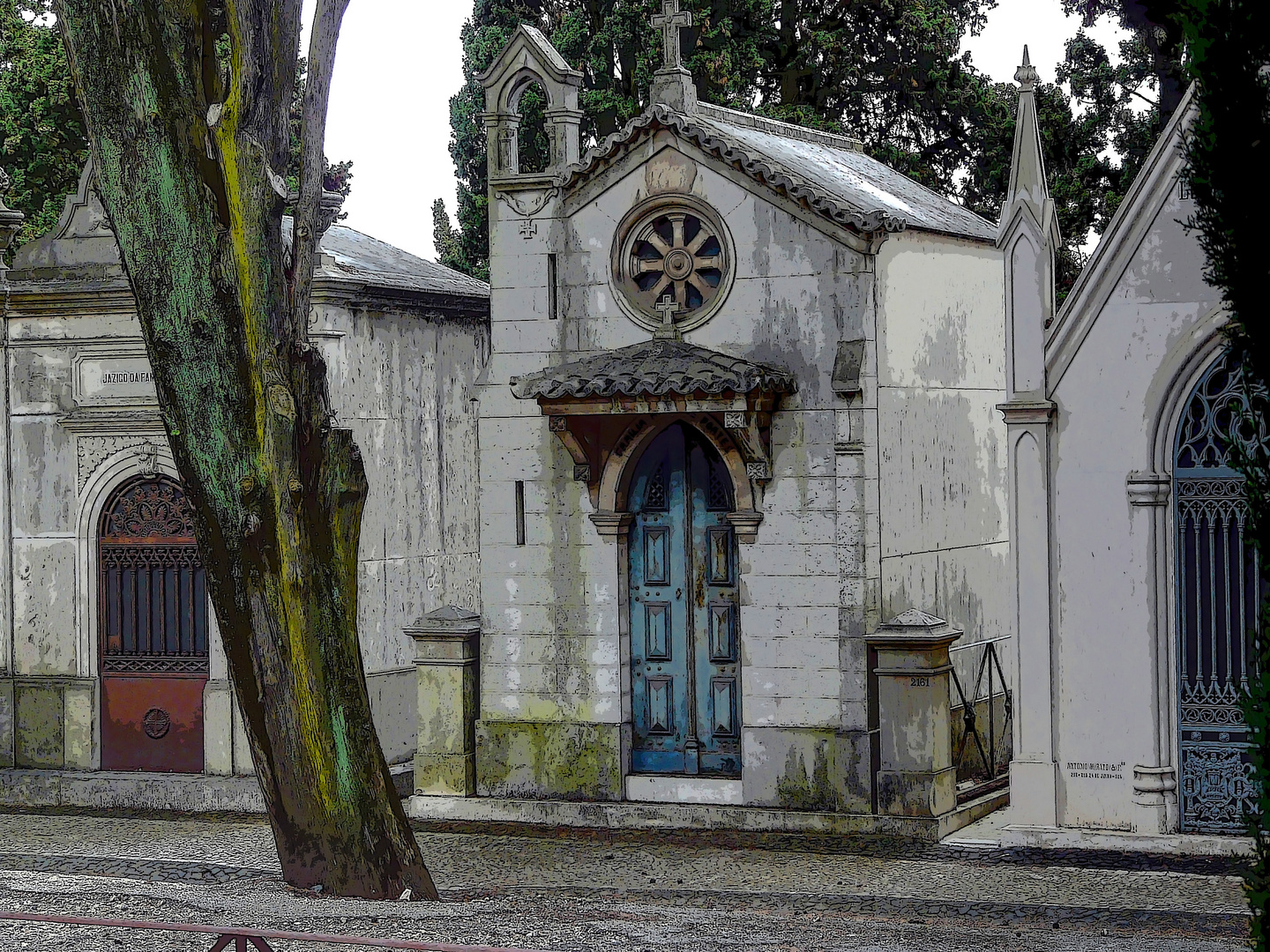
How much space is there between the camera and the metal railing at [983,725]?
15.4m

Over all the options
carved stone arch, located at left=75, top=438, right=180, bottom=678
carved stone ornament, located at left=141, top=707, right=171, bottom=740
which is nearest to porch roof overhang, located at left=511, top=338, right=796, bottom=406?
carved stone arch, located at left=75, top=438, right=180, bottom=678

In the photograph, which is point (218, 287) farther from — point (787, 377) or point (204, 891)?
point (787, 377)

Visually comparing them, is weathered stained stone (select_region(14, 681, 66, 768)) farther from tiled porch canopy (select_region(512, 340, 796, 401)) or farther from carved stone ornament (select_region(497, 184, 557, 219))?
carved stone ornament (select_region(497, 184, 557, 219))

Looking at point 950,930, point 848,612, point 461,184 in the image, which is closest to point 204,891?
point 950,930

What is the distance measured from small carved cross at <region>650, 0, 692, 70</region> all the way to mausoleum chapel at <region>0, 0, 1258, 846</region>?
34 mm

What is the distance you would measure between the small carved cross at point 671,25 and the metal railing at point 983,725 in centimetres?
556

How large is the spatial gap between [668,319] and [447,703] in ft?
12.3

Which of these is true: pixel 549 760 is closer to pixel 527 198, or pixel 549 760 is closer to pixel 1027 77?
pixel 527 198

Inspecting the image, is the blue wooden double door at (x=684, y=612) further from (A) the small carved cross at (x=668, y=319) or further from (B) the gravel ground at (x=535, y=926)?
(B) the gravel ground at (x=535, y=926)

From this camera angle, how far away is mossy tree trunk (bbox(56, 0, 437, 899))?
452 inches

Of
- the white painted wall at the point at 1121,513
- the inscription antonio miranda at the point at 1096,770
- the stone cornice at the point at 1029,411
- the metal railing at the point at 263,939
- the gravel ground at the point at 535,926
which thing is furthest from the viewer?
the stone cornice at the point at 1029,411

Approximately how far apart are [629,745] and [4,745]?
6.12 metres

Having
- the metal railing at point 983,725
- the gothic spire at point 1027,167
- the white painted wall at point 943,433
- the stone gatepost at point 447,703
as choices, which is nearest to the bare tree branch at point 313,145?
the stone gatepost at point 447,703

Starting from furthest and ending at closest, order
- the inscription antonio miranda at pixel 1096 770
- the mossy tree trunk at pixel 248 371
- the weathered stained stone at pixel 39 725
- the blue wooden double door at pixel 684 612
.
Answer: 1. the weathered stained stone at pixel 39 725
2. the blue wooden double door at pixel 684 612
3. the inscription antonio miranda at pixel 1096 770
4. the mossy tree trunk at pixel 248 371
